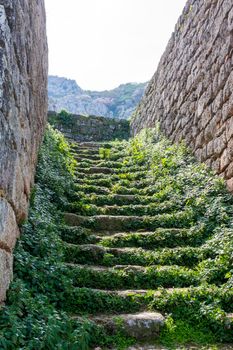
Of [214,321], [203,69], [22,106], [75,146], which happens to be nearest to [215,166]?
[203,69]

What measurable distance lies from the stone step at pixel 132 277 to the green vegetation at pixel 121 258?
0.01 meters

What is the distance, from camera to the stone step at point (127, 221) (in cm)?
531

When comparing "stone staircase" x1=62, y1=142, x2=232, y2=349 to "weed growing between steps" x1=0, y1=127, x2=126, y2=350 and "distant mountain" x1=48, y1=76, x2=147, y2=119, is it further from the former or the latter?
"distant mountain" x1=48, y1=76, x2=147, y2=119

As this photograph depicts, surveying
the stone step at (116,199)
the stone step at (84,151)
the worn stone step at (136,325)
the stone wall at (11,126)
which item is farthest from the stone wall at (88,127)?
the worn stone step at (136,325)

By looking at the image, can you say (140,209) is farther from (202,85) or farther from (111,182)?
(202,85)

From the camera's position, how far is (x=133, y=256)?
4.52 m

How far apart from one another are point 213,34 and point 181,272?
13.6ft

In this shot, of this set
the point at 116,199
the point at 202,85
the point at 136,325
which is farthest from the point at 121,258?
the point at 202,85

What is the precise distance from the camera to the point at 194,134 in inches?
269

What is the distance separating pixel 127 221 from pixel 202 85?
2.84 m

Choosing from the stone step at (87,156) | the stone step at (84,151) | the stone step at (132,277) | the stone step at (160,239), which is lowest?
the stone step at (132,277)

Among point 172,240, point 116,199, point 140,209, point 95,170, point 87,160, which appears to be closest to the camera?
point 172,240

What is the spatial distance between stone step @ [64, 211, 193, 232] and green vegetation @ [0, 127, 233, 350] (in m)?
0.01

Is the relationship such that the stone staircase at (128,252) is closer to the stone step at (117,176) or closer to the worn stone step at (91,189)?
the worn stone step at (91,189)
